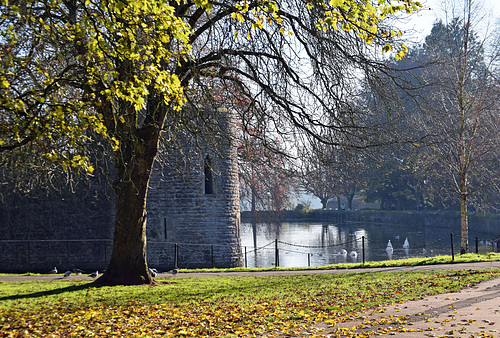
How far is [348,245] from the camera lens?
35281 millimetres

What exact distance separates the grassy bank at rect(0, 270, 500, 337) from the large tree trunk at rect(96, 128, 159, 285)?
57cm

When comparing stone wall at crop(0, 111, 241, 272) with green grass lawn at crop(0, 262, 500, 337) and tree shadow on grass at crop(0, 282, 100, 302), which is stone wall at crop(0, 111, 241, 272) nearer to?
green grass lawn at crop(0, 262, 500, 337)

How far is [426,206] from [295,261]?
27.4 metres

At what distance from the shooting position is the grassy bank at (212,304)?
677 cm

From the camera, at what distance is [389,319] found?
279 inches

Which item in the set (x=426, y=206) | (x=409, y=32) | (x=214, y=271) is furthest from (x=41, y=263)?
(x=426, y=206)

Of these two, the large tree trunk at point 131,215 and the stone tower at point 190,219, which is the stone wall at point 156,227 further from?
the large tree trunk at point 131,215

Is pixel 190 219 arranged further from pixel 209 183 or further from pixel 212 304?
pixel 212 304

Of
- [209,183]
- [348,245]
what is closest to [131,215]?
[209,183]

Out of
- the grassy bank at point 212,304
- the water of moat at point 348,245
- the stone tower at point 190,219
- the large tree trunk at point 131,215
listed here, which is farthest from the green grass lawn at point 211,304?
the stone tower at point 190,219

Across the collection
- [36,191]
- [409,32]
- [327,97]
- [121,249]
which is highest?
[409,32]

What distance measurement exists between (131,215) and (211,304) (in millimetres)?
3242

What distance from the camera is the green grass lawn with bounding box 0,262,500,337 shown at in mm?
6762

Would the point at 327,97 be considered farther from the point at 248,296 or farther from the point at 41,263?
the point at 41,263
